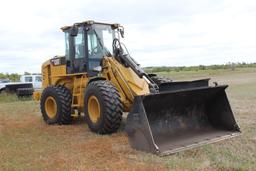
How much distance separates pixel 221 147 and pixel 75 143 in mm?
2838

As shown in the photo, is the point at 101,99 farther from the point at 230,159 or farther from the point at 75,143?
the point at 230,159

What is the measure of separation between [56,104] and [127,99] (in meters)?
2.44

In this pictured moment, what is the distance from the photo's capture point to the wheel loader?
743cm

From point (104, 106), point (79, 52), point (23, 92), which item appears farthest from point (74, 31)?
point (23, 92)

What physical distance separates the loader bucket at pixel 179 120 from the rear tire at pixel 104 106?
783 millimetres

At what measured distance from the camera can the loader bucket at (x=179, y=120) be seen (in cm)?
713

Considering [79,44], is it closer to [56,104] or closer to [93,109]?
[56,104]

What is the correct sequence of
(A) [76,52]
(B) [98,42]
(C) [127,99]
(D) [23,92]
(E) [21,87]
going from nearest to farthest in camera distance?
(C) [127,99]
(B) [98,42]
(A) [76,52]
(D) [23,92]
(E) [21,87]

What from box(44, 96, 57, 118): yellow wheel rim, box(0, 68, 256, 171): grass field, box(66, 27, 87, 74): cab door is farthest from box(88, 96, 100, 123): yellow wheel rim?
box(44, 96, 57, 118): yellow wheel rim

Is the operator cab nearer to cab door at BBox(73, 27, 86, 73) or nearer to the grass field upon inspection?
cab door at BBox(73, 27, 86, 73)

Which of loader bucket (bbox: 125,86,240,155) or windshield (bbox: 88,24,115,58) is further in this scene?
windshield (bbox: 88,24,115,58)

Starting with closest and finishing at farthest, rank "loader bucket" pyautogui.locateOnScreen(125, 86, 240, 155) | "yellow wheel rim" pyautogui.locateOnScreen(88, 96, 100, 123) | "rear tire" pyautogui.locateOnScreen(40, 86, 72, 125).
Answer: "loader bucket" pyautogui.locateOnScreen(125, 86, 240, 155), "yellow wheel rim" pyautogui.locateOnScreen(88, 96, 100, 123), "rear tire" pyautogui.locateOnScreen(40, 86, 72, 125)

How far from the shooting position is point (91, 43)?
9938 millimetres

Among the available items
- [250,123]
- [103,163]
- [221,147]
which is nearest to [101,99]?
[103,163]
